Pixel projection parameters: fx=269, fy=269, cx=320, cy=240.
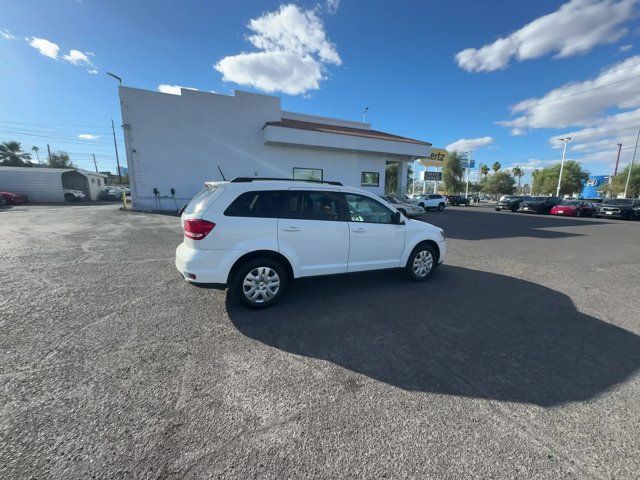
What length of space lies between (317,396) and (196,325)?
6.57 feet

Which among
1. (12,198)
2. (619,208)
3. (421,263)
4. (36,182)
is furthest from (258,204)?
(36,182)

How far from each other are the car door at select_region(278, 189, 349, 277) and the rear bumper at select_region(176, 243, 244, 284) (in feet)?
2.43

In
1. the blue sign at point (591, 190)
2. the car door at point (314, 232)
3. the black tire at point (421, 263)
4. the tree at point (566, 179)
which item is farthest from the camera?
the blue sign at point (591, 190)

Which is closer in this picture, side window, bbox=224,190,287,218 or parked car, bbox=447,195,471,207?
side window, bbox=224,190,287,218

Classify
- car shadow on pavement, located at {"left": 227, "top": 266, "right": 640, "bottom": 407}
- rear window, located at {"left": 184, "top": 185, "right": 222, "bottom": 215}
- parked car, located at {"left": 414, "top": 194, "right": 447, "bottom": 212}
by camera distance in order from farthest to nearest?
1. parked car, located at {"left": 414, "top": 194, "right": 447, "bottom": 212}
2. rear window, located at {"left": 184, "top": 185, "right": 222, "bottom": 215}
3. car shadow on pavement, located at {"left": 227, "top": 266, "right": 640, "bottom": 407}

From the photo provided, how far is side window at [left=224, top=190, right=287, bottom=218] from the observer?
3776 millimetres

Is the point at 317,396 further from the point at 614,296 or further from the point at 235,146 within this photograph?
the point at 235,146

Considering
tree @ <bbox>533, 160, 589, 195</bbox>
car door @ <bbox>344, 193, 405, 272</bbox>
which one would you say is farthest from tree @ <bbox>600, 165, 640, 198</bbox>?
car door @ <bbox>344, 193, 405, 272</bbox>

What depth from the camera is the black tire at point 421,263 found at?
5.23 meters

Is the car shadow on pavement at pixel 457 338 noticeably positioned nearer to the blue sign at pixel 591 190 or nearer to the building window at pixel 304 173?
the building window at pixel 304 173

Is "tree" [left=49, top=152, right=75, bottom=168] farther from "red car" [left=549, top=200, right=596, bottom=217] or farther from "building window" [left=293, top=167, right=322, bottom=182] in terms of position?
"red car" [left=549, top=200, right=596, bottom=217]

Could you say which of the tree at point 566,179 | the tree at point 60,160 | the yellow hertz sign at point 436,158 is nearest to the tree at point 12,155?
the tree at point 60,160

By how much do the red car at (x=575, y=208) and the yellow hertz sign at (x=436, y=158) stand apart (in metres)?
25.0

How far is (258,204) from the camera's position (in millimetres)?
3910
